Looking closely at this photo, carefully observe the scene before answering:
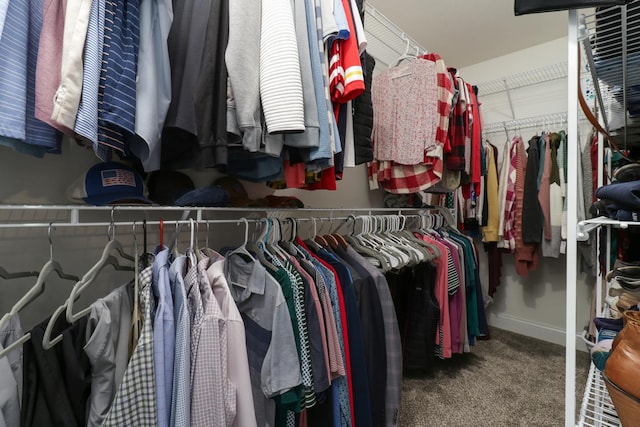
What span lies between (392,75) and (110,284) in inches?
65.4

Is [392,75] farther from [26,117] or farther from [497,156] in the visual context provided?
[26,117]

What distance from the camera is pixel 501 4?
1911 millimetres

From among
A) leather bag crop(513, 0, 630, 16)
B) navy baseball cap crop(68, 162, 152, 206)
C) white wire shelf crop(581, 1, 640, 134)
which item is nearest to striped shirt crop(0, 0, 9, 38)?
navy baseball cap crop(68, 162, 152, 206)

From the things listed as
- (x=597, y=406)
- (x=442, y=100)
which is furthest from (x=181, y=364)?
(x=442, y=100)

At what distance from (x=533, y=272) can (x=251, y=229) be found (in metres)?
2.42

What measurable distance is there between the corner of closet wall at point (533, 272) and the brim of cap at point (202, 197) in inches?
96.7

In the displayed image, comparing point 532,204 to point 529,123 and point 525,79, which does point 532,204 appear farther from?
point 525,79

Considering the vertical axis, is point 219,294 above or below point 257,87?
below

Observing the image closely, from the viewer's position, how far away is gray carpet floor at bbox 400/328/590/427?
→ 4.89 ft

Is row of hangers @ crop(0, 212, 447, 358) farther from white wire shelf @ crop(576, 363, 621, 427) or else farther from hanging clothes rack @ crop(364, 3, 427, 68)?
hanging clothes rack @ crop(364, 3, 427, 68)

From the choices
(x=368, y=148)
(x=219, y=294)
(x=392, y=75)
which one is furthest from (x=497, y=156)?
(x=219, y=294)

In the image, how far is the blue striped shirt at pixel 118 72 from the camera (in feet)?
2.16

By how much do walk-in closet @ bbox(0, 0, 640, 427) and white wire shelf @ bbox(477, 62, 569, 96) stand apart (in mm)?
748

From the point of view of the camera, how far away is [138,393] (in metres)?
0.64
